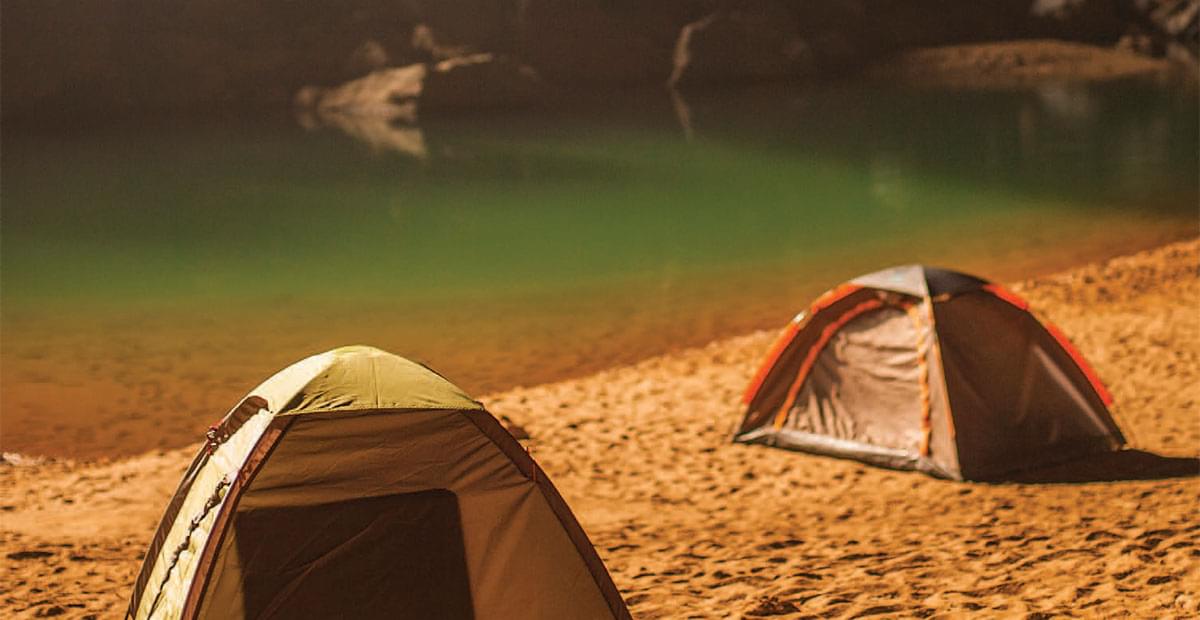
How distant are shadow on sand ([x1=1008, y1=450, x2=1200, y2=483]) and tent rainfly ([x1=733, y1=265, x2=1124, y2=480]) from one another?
0.30 feet

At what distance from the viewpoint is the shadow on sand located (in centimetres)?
799

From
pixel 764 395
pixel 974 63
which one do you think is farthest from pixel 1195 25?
pixel 764 395

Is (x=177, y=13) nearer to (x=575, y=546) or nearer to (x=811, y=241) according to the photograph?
(x=811, y=241)

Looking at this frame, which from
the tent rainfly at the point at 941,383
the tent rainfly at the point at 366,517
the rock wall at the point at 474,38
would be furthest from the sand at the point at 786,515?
the rock wall at the point at 474,38

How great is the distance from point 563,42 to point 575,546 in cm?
4240

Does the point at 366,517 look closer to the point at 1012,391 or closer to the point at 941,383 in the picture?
the point at 941,383

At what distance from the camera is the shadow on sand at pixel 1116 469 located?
7.99 meters

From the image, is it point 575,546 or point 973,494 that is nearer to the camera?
point 575,546

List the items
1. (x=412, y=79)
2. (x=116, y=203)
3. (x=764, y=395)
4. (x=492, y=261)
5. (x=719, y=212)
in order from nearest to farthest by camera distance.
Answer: (x=764, y=395) → (x=492, y=261) → (x=719, y=212) → (x=116, y=203) → (x=412, y=79)

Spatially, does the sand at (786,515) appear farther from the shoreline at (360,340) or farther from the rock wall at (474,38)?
the rock wall at (474,38)

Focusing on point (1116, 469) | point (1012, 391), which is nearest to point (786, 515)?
point (1012, 391)

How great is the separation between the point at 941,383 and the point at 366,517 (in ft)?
15.8

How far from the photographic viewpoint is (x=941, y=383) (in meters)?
8.41

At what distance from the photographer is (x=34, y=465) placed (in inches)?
371
